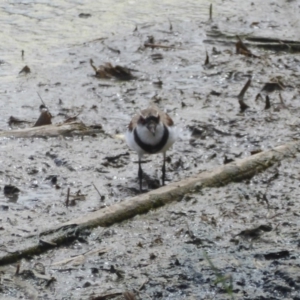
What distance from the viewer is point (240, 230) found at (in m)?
6.00

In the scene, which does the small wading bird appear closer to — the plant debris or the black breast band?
the black breast band

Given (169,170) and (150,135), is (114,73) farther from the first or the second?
(150,135)

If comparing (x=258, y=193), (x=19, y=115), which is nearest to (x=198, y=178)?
(x=258, y=193)

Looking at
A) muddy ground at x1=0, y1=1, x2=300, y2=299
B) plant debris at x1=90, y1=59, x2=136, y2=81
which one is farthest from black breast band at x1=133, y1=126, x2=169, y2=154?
plant debris at x1=90, y1=59, x2=136, y2=81

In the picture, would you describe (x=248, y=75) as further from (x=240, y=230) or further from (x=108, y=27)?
(x=240, y=230)

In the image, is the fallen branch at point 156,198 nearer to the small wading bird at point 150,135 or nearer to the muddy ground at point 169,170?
the muddy ground at point 169,170

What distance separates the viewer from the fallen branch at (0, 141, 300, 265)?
585 centimetres

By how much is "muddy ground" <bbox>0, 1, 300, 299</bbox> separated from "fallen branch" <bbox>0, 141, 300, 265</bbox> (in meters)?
0.06

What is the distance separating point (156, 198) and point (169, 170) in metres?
0.78

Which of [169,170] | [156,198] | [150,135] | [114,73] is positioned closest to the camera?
[156,198]

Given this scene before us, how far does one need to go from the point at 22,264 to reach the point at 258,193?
6.43ft

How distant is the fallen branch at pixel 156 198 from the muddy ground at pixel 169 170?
62mm

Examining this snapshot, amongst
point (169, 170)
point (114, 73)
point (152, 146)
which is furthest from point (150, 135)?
point (114, 73)

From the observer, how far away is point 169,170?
718cm
